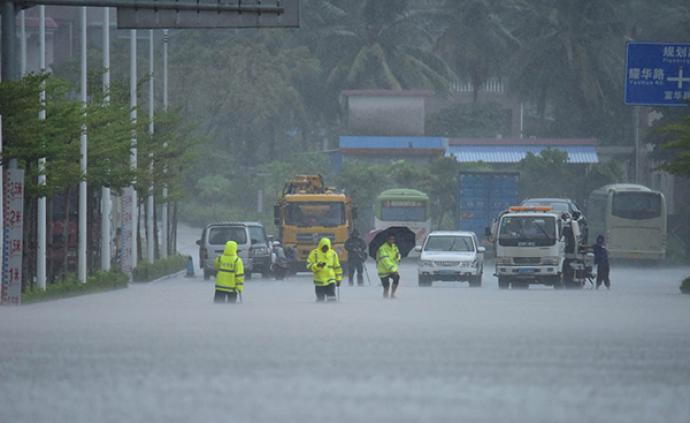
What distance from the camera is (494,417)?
13523 millimetres

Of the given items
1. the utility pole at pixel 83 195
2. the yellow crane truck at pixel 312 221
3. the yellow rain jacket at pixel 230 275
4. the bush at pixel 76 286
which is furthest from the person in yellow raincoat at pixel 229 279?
the yellow crane truck at pixel 312 221

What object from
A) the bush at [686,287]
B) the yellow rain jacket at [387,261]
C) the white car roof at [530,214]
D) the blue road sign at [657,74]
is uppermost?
the blue road sign at [657,74]

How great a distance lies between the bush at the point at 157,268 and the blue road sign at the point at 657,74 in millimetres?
16936

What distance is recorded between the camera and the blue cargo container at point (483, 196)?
80062 mm

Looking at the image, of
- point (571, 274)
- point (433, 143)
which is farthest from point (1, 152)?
point (433, 143)

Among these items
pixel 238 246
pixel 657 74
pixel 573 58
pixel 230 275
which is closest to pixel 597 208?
pixel 238 246

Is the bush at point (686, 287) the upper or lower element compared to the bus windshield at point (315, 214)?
lower

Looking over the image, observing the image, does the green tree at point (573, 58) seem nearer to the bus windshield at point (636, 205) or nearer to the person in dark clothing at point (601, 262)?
the bus windshield at point (636, 205)

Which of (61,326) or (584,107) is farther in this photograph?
(584,107)

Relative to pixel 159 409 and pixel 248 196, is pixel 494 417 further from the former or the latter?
pixel 248 196

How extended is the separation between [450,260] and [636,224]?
864 inches

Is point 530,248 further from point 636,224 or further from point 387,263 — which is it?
point 636,224

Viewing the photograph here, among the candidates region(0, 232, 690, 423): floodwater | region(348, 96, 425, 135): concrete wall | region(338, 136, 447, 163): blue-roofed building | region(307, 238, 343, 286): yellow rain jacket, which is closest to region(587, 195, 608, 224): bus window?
region(338, 136, 447, 163): blue-roofed building

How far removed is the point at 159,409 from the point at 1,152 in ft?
76.9
